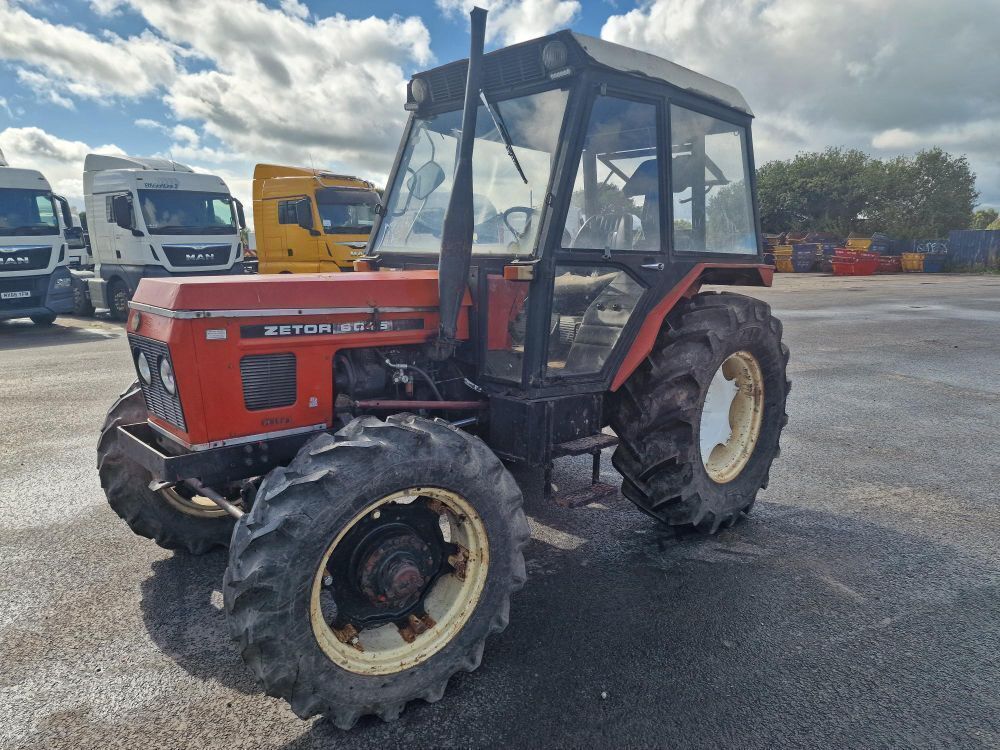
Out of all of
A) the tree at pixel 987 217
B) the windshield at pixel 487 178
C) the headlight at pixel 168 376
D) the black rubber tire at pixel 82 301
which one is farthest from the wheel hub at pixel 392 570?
the tree at pixel 987 217

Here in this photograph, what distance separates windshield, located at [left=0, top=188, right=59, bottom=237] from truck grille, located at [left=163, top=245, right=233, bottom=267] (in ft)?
7.10

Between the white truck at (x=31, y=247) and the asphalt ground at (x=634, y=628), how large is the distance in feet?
30.6

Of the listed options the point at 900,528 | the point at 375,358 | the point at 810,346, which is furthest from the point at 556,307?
the point at 810,346

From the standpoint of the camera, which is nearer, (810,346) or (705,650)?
(705,650)

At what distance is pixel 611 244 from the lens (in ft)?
11.0

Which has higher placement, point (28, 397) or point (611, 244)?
point (611, 244)

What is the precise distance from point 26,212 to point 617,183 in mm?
13644

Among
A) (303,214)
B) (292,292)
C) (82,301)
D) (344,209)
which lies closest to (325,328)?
(292,292)

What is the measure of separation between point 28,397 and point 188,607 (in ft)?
18.7

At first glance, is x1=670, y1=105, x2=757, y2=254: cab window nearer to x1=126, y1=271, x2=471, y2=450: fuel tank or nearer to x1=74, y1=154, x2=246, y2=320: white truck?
x1=126, y1=271, x2=471, y2=450: fuel tank

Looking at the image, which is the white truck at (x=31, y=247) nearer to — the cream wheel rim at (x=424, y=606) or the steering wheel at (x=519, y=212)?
the steering wheel at (x=519, y=212)

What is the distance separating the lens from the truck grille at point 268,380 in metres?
2.74

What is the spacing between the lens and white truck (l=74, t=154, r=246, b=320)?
43.4 feet

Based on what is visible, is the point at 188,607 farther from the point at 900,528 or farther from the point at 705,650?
the point at 900,528
